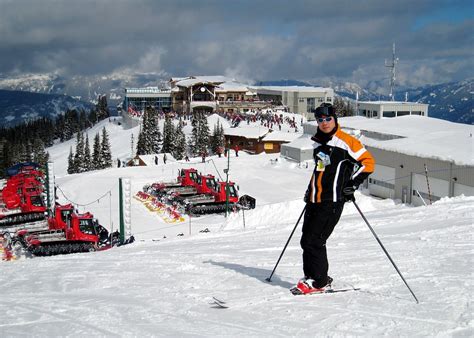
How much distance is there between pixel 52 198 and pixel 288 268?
17225 millimetres

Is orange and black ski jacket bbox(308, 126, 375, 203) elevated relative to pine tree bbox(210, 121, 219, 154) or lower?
elevated

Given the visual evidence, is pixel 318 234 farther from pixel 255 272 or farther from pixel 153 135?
pixel 153 135

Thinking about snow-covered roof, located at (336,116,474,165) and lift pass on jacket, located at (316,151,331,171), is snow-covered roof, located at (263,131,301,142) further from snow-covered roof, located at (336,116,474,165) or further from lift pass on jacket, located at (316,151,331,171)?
lift pass on jacket, located at (316,151,331,171)

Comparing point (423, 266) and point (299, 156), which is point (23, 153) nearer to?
point (299, 156)

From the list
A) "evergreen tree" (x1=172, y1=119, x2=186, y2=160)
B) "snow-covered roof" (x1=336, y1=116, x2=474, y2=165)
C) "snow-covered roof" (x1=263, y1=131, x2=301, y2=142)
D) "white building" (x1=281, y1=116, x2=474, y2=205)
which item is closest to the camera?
"white building" (x1=281, y1=116, x2=474, y2=205)

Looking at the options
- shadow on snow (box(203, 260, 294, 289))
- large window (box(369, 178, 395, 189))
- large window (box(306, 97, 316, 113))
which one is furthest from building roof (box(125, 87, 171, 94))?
shadow on snow (box(203, 260, 294, 289))


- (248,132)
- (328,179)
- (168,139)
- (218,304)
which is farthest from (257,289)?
(168,139)

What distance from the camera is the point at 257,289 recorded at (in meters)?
5.73

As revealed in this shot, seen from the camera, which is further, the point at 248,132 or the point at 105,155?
the point at 105,155

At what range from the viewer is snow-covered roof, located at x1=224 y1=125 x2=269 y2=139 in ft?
175

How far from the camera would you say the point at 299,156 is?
121 feet

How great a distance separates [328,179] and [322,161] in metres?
0.20

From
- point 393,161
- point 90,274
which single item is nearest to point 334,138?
point 90,274

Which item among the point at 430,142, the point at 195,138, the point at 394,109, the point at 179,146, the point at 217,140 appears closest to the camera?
the point at 430,142
